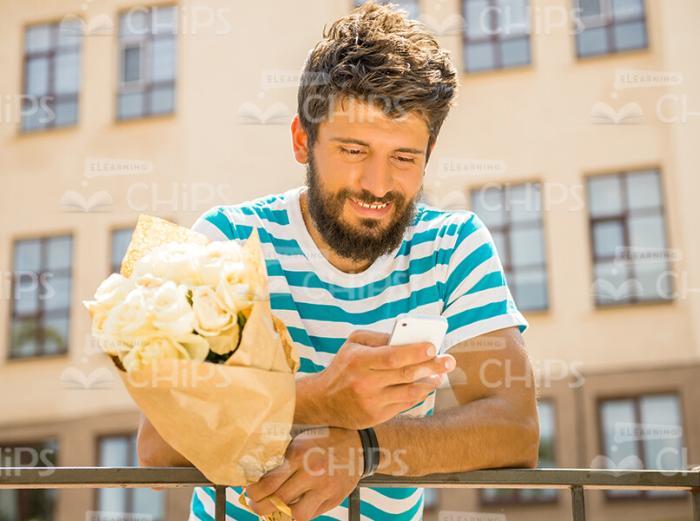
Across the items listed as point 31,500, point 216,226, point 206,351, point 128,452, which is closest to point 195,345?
point 206,351

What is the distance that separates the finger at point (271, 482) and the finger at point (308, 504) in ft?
0.20

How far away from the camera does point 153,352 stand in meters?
1.95

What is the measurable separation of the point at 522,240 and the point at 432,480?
14.9 meters

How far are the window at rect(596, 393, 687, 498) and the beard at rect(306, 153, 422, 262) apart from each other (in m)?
13.6

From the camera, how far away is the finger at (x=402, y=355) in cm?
207

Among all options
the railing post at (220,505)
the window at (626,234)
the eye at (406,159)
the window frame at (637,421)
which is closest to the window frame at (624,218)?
the window at (626,234)

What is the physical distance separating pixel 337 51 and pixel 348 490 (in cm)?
140

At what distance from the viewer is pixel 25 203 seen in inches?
759

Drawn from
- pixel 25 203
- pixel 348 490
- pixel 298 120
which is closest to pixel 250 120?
pixel 25 203

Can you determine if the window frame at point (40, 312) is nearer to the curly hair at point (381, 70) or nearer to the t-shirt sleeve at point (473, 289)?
the curly hair at point (381, 70)

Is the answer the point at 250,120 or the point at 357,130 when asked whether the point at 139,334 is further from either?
the point at 250,120

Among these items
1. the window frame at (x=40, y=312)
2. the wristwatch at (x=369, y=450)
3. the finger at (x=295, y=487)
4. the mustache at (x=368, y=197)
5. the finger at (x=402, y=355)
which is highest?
the window frame at (x=40, y=312)

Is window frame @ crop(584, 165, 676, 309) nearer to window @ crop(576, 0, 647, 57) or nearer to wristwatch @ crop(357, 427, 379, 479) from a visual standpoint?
window @ crop(576, 0, 647, 57)

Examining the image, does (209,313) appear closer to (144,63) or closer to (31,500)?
(31,500)
